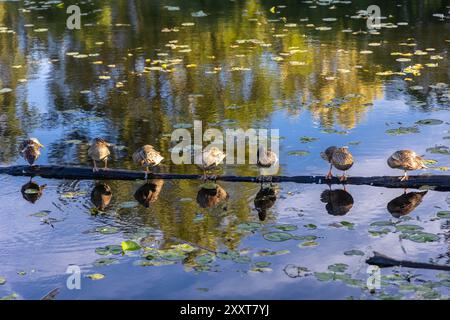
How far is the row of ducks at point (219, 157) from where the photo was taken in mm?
9292

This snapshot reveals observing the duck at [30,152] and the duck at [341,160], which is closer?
the duck at [341,160]

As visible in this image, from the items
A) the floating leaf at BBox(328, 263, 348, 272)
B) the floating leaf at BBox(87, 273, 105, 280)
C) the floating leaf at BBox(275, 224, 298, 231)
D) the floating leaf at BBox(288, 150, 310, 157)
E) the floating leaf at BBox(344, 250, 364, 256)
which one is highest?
the floating leaf at BBox(288, 150, 310, 157)

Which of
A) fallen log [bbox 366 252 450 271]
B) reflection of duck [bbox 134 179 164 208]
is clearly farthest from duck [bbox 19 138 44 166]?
fallen log [bbox 366 252 450 271]

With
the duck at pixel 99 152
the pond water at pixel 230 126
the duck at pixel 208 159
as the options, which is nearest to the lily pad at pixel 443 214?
the pond water at pixel 230 126

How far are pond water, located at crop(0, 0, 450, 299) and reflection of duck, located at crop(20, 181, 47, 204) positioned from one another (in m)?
0.06

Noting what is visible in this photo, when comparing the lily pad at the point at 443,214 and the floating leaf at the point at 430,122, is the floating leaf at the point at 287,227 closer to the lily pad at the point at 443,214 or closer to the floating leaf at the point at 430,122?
the lily pad at the point at 443,214

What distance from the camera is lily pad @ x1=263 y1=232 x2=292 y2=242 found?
802 centimetres

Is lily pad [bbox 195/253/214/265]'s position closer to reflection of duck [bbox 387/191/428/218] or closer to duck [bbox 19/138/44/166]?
reflection of duck [bbox 387/191/428/218]

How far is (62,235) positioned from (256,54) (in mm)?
9288

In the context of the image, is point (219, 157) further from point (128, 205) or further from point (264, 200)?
point (128, 205)

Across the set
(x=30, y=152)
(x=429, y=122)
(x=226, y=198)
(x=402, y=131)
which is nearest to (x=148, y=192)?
(x=226, y=198)

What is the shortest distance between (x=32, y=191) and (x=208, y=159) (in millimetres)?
2140

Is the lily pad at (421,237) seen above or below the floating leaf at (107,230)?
above
